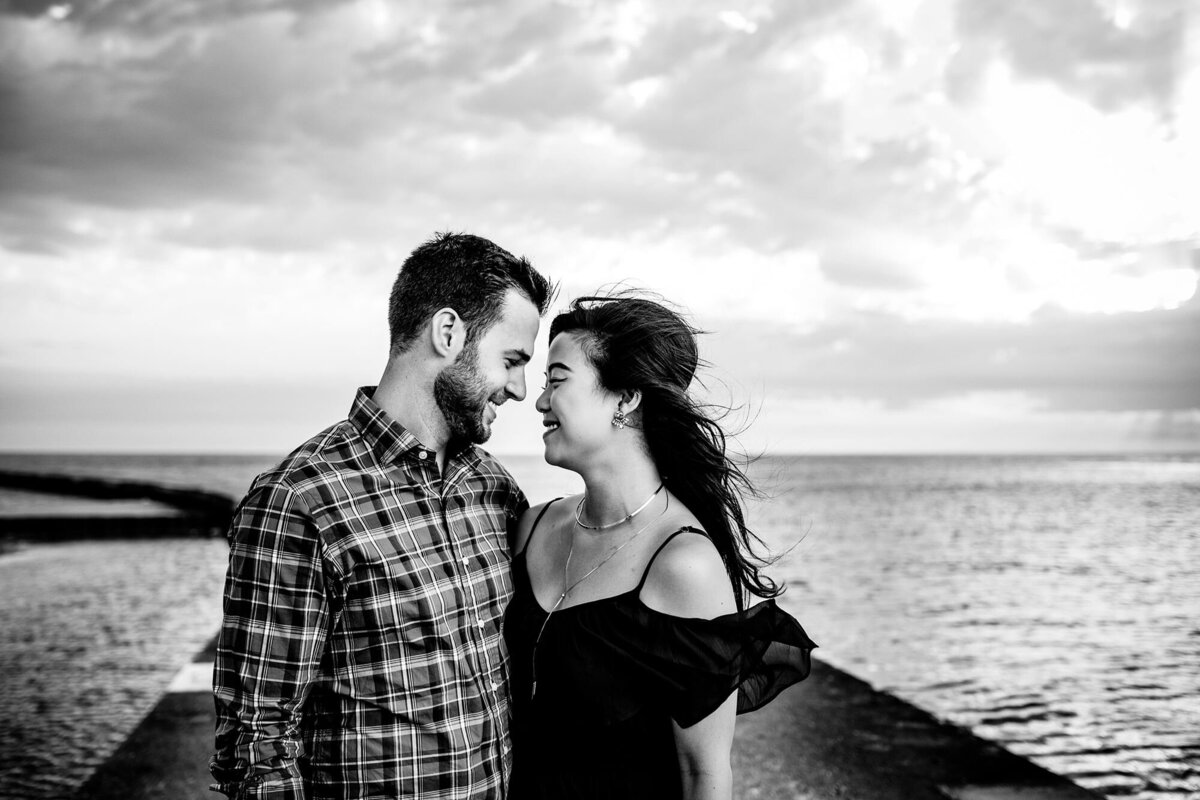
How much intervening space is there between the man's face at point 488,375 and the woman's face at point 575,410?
0.22 m

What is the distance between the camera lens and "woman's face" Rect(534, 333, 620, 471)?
8.66ft

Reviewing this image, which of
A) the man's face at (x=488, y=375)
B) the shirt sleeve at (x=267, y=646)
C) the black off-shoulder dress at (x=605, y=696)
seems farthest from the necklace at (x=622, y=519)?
the shirt sleeve at (x=267, y=646)

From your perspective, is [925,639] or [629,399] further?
[925,639]

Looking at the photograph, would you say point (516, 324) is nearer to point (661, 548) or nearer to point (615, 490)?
point (615, 490)

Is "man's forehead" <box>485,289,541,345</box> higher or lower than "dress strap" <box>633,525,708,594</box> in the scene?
higher

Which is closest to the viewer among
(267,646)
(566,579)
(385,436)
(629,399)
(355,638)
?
(267,646)

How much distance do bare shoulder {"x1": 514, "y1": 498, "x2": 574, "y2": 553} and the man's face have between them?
1.45 feet

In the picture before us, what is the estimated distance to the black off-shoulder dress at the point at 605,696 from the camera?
7.78ft

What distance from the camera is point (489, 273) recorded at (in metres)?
2.36

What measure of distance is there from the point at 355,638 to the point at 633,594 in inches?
30.6

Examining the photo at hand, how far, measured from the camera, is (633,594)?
8.00 feet

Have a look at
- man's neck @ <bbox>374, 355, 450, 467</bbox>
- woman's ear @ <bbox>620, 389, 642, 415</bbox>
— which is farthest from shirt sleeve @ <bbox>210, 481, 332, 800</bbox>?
woman's ear @ <bbox>620, 389, 642, 415</bbox>

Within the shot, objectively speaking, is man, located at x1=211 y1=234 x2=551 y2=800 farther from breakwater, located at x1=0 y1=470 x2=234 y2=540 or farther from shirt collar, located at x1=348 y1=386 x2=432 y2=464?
breakwater, located at x1=0 y1=470 x2=234 y2=540

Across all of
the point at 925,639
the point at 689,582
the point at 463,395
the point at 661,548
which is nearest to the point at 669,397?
the point at 661,548
